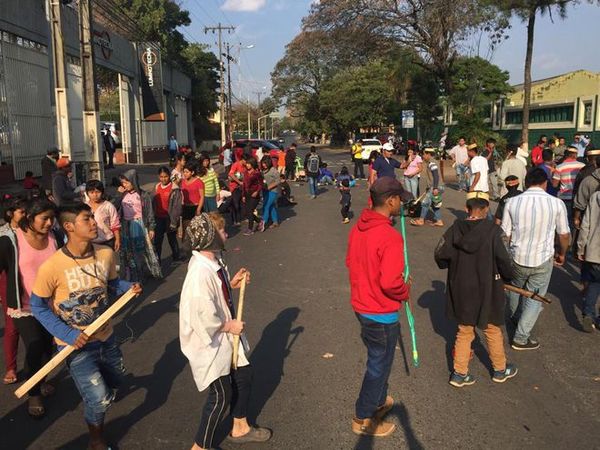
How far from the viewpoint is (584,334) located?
5.54 metres

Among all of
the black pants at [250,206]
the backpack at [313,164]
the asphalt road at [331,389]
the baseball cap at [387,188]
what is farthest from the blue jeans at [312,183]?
the baseball cap at [387,188]

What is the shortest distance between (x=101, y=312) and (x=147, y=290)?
3.92m

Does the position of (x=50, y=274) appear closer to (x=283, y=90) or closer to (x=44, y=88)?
(x=44, y=88)

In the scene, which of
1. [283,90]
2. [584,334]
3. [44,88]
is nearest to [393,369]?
[584,334]

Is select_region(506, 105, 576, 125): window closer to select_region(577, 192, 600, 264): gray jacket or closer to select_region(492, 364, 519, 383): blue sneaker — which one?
select_region(577, 192, 600, 264): gray jacket

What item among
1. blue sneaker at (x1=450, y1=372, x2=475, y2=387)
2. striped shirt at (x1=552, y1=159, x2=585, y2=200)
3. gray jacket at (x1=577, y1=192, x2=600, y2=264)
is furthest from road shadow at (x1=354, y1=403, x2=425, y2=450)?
striped shirt at (x1=552, y1=159, x2=585, y2=200)

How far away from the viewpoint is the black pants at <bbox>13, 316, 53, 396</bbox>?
418 cm

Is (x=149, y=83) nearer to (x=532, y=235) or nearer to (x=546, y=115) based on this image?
(x=546, y=115)

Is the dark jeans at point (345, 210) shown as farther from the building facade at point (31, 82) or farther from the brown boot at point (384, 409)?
the brown boot at point (384, 409)

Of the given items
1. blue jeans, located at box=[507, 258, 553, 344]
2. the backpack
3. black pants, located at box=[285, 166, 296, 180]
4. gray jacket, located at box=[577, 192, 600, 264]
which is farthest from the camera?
black pants, located at box=[285, 166, 296, 180]

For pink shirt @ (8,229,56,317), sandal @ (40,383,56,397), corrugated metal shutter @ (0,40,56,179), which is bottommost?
sandal @ (40,383,56,397)

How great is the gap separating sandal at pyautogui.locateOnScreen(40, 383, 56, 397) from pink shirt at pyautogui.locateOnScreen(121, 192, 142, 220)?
3.34 metres

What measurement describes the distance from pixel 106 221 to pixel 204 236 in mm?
3859

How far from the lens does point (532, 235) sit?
4.89 m
